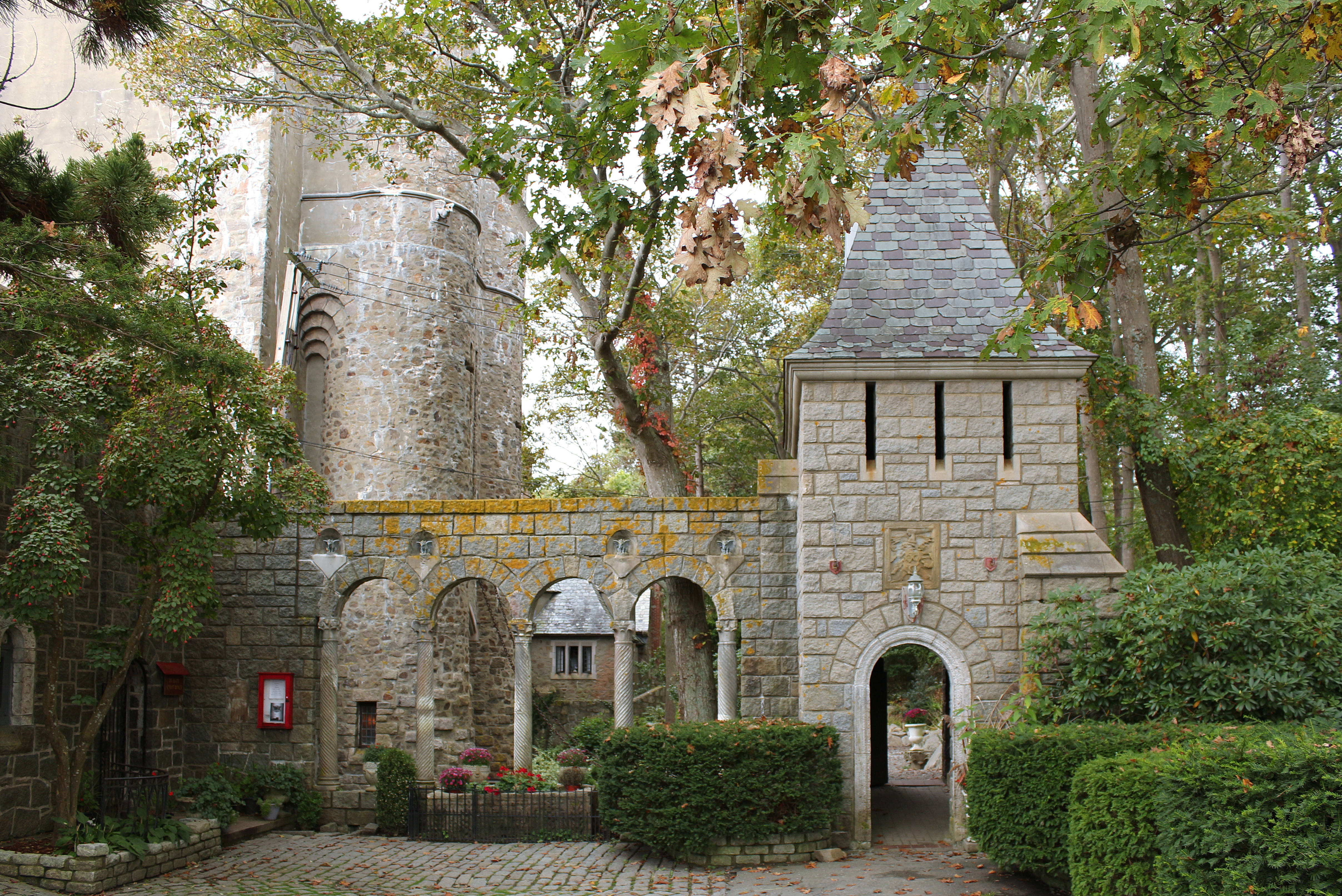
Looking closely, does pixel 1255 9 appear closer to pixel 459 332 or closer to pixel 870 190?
pixel 870 190

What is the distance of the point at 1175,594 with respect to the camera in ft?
28.5

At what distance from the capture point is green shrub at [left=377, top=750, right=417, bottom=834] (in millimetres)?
11633

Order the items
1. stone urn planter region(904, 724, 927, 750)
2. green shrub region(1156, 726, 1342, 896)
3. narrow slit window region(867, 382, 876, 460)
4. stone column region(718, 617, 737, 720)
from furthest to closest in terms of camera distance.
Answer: stone urn planter region(904, 724, 927, 750) < stone column region(718, 617, 737, 720) < narrow slit window region(867, 382, 876, 460) < green shrub region(1156, 726, 1342, 896)

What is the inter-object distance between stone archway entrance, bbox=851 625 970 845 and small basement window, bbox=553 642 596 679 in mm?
Result: 15699

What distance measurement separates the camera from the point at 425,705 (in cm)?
1205

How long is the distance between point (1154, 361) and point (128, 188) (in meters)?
11.5

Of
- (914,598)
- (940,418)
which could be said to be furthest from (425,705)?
(940,418)

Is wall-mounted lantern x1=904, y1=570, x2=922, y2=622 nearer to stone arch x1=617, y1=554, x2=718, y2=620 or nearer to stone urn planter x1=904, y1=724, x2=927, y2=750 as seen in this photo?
stone arch x1=617, y1=554, x2=718, y2=620

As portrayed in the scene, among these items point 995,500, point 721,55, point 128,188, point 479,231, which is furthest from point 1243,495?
point 479,231

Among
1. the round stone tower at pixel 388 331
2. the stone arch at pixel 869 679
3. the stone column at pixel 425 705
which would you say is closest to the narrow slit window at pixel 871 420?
the stone arch at pixel 869 679

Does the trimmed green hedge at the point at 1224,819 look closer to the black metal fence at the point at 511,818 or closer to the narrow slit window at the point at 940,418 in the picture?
the narrow slit window at the point at 940,418

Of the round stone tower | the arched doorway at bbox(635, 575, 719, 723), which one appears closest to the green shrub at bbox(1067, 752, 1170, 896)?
the arched doorway at bbox(635, 575, 719, 723)

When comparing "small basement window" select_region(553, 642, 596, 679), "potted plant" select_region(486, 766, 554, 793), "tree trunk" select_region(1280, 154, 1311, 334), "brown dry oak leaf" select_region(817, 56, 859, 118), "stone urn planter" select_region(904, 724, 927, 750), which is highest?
"tree trunk" select_region(1280, 154, 1311, 334)

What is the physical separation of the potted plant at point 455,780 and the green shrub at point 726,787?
7.41 feet
